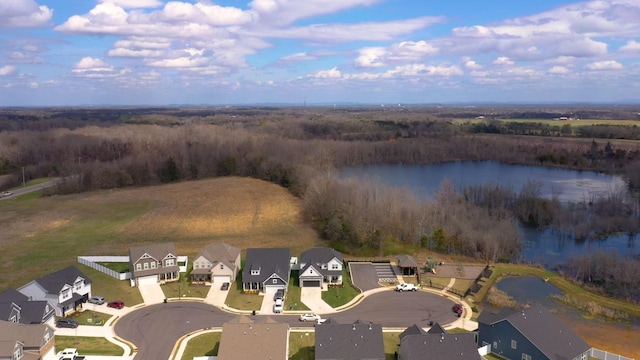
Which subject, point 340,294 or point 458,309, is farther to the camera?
point 340,294

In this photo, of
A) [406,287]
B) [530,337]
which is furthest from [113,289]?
[530,337]

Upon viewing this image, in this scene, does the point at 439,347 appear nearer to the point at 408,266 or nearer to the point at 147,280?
the point at 408,266

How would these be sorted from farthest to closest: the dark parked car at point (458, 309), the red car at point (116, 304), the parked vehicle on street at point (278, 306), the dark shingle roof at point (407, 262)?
the dark shingle roof at point (407, 262) → the red car at point (116, 304) → the parked vehicle on street at point (278, 306) → the dark parked car at point (458, 309)

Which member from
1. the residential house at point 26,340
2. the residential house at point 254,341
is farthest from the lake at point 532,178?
the residential house at point 26,340

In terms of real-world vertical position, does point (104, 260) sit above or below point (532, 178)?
below

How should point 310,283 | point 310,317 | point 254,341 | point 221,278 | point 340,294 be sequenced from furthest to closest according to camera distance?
point 221,278 < point 310,283 < point 340,294 < point 310,317 < point 254,341

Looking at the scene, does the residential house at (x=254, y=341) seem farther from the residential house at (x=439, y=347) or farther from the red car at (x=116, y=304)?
the red car at (x=116, y=304)
